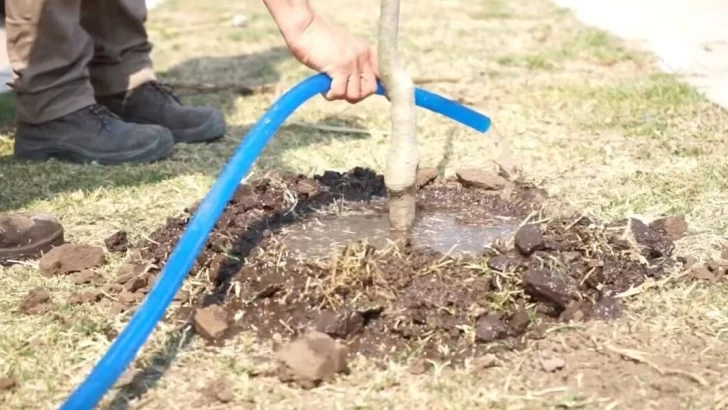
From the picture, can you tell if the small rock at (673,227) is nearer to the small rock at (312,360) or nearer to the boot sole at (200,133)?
the small rock at (312,360)

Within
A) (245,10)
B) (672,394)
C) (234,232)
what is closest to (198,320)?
(234,232)

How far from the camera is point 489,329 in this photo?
1.92 metres

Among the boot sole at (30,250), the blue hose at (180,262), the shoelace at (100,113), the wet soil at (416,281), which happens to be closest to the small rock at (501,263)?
the wet soil at (416,281)

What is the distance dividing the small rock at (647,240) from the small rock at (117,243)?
1.22 m

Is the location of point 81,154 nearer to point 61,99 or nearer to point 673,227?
point 61,99

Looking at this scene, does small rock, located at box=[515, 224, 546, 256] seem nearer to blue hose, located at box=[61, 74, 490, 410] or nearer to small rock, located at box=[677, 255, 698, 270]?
small rock, located at box=[677, 255, 698, 270]

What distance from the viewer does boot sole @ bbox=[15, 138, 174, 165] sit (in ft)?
10.6

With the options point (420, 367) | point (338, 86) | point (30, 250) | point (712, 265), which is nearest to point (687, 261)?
point (712, 265)

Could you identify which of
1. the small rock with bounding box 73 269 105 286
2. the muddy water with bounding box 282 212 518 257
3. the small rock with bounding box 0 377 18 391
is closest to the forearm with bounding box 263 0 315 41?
the muddy water with bounding box 282 212 518 257

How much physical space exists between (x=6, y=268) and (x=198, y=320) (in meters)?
0.67

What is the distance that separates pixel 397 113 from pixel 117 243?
82cm

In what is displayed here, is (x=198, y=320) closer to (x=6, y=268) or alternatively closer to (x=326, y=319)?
(x=326, y=319)

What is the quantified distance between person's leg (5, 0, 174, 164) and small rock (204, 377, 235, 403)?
5.30ft

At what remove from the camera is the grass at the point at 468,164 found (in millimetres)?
1776
